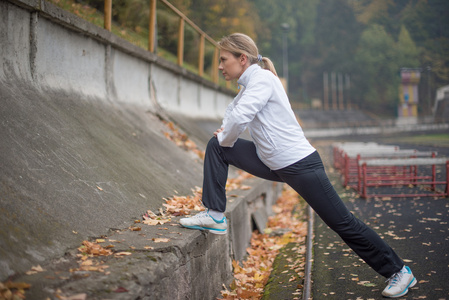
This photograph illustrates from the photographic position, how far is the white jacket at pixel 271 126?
3.37 meters

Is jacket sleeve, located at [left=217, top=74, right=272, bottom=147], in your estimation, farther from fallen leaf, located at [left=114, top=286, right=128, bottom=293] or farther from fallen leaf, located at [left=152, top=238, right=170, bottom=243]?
fallen leaf, located at [left=114, top=286, right=128, bottom=293]

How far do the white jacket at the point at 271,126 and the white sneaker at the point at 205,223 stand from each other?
2.40 feet

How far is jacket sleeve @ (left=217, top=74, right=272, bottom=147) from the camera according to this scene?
3301 millimetres

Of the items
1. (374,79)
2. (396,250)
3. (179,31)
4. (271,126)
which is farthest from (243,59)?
(374,79)

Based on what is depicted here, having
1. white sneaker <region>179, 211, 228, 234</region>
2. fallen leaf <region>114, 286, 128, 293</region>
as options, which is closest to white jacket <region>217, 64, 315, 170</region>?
white sneaker <region>179, 211, 228, 234</region>

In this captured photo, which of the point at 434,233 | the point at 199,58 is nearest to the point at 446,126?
the point at 199,58

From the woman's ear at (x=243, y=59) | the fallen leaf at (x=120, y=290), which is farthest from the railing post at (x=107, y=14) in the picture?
the fallen leaf at (x=120, y=290)

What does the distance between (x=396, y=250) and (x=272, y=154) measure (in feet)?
8.26

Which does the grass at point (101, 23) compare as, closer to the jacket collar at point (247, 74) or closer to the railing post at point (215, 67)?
the jacket collar at point (247, 74)

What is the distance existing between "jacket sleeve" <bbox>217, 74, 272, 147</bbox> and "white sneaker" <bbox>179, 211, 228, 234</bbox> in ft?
2.54

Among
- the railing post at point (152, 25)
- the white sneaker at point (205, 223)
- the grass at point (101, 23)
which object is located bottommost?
the white sneaker at point (205, 223)

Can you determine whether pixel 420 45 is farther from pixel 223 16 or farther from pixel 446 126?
pixel 223 16

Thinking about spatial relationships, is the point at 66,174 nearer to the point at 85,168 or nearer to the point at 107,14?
the point at 85,168

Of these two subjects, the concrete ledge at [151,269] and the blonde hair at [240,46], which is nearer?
the concrete ledge at [151,269]
